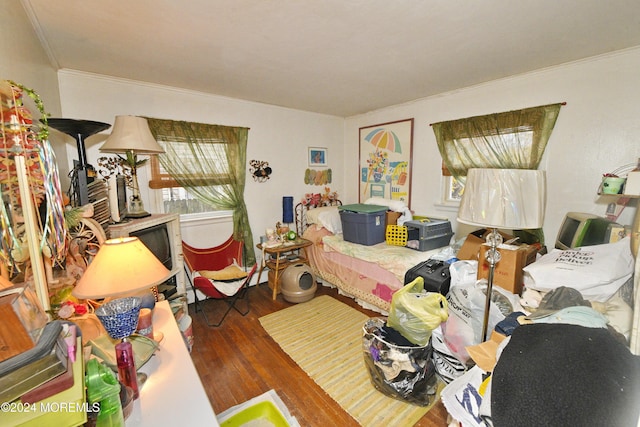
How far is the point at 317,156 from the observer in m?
3.95

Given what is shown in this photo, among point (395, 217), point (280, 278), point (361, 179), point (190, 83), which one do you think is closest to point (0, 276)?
point (190, 83)

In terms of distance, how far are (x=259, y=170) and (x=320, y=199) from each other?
1057 mm

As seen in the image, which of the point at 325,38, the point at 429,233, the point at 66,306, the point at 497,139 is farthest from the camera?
the point at 429,233

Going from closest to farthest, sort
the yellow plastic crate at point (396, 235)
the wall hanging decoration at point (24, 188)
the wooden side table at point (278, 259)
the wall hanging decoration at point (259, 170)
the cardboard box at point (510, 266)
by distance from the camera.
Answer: the wall hanging decoration at point (24, 188), the cardboard box at point (510, 266), the yellow plastic crate at point (396, 235), the wooden side table at point (278, 259), the wall hanging decoration at point (259, 170)

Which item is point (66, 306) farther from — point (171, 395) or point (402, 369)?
point (402, 369)

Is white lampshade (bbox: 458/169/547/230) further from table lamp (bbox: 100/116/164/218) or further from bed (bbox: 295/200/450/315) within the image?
table lamp (bbox: 100/116/164/218)

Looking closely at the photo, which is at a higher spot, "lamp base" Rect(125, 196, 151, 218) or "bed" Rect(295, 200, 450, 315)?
"lamp base" Rect(125, 196, 151, 218)

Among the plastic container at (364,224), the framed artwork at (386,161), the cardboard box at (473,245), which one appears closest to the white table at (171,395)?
the plastic container at (364,224)

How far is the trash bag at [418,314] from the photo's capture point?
1.60m

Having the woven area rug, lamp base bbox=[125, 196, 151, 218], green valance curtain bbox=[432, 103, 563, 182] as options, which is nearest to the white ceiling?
green valance curtain bbox=[432, 103, 563, 182]

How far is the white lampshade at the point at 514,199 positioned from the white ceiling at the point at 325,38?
928 mm

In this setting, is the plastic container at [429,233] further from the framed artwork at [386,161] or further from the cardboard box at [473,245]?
the framed artwork at [386,161]

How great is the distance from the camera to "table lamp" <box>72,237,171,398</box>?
3.38ft

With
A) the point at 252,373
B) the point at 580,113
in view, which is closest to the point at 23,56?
the point at 252,373
